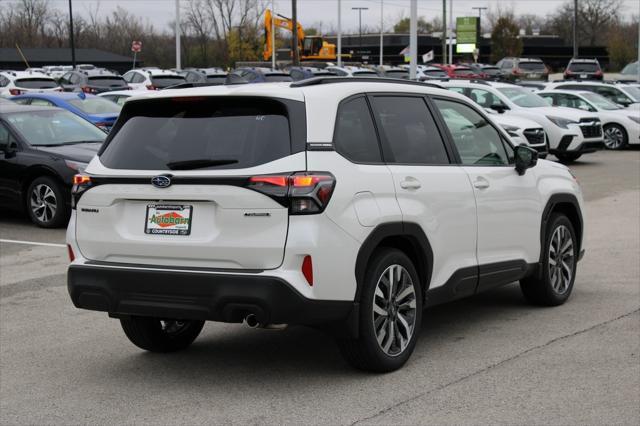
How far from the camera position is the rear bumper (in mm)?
5463

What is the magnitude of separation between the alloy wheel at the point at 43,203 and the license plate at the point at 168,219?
7.69 m

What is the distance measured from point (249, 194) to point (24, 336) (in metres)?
2.76

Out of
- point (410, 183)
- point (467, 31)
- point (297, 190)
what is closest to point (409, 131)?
point (410, 183)

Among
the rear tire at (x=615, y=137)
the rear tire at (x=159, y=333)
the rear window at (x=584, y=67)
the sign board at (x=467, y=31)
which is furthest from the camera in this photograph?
the sign board at (x=467, y=31)

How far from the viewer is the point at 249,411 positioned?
214 inches

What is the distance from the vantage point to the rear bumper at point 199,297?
546 cm

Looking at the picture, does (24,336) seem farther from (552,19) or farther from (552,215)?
(552,19)

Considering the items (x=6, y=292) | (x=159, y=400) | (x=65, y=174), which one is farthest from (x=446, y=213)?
(x=65, y=174)

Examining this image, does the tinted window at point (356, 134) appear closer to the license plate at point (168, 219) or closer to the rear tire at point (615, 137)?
the license plate at point (168, 219)

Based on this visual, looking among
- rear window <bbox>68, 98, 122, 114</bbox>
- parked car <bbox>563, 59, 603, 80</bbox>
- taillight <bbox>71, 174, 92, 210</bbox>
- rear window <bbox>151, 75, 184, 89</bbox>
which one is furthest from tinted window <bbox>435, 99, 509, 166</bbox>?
parked car <bbox>563, 59, 603, 80</bbox>

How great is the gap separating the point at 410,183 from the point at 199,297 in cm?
151

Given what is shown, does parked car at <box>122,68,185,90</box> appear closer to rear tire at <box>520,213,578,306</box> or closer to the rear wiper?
rear tire at <box>520,213,578,306</box>

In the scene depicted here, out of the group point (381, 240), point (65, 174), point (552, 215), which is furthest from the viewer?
point (65, 174)

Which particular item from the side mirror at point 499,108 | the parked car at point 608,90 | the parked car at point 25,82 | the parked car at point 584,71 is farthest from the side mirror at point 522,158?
the parked car at point 584,71
